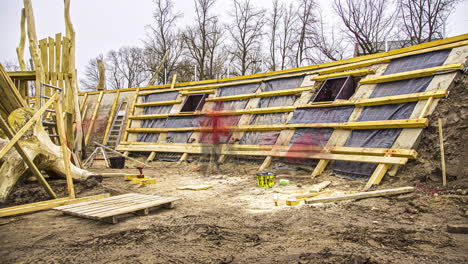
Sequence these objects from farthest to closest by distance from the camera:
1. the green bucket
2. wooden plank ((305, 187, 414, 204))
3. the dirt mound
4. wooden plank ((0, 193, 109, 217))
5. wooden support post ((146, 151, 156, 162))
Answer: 1. wooden support post ((146, 151, 156, 162))
2. the green bucket
3. the dirt mound
4. wooden plank ((305, 187, 414, 204))
5. wooden plank ((0, 193, 109, 217))

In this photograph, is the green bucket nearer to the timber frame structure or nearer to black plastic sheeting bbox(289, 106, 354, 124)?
the timber frame structure

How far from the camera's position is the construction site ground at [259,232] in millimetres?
2932

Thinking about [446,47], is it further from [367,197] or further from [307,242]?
[307,242]

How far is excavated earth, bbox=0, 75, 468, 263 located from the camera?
296 cm

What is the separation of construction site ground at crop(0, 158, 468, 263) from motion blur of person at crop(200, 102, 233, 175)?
387 cm

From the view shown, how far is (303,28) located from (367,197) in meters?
20.9

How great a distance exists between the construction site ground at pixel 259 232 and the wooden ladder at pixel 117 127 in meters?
8.14

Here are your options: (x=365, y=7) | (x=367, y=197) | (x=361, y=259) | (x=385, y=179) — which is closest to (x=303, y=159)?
(x=385, y=179)

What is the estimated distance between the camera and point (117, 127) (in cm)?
1443

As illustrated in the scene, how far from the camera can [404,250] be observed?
2900mm

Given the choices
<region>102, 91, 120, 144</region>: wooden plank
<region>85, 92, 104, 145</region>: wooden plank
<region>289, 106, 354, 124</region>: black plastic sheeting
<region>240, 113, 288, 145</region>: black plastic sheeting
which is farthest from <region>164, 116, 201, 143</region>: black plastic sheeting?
<region>85, 92, 104, 145</region>: wooden plank

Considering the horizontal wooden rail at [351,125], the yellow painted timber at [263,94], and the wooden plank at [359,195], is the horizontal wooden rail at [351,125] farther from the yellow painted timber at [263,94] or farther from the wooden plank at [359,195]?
the wooden plank at [359,195]

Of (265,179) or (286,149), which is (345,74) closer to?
(286,149)

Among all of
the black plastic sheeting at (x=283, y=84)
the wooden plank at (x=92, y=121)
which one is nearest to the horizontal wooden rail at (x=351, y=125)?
the black plastic sheeting at (x=283, y=84)
